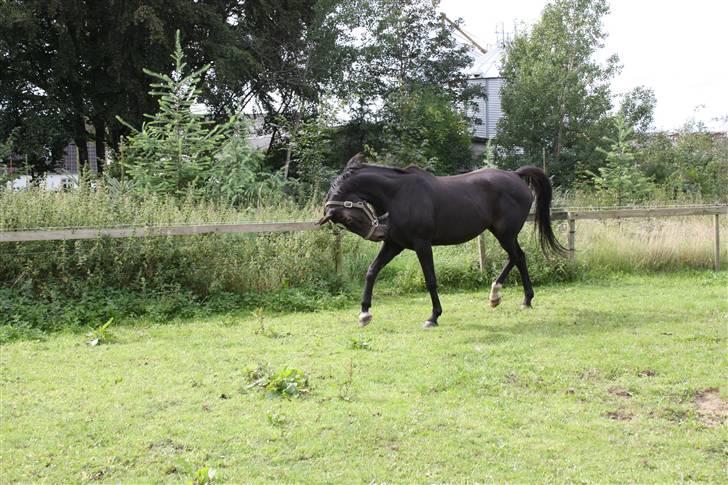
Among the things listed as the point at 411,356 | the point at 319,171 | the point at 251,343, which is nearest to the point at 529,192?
the point at 411,356

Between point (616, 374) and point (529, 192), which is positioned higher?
point (529, 192)

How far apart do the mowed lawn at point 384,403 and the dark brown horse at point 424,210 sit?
0.84 metres

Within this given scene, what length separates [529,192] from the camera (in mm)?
8828

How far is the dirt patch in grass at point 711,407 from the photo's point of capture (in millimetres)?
4395

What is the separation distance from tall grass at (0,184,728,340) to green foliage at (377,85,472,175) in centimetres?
1555

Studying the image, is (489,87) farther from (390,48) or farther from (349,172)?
(349,172)

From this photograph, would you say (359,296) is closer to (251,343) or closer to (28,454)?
(251,343)

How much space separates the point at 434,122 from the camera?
2941 centimetres

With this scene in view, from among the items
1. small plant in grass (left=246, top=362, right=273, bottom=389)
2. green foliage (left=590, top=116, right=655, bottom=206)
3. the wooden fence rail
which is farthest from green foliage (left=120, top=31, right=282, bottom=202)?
green foliage (left=590, top=116, right=655, bottom=206)

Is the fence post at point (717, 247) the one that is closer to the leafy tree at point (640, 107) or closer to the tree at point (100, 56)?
the tree at point (100, 56)

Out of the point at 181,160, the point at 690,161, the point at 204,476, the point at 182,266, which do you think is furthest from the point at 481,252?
the point at 690,161

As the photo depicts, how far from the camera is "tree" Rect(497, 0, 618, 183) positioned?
108 feet

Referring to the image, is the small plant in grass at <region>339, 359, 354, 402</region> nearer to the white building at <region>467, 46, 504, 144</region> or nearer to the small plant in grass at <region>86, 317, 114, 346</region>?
the small plant in grass at <region>86, 317, 114, 346</region>

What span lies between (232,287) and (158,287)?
3.45ft
